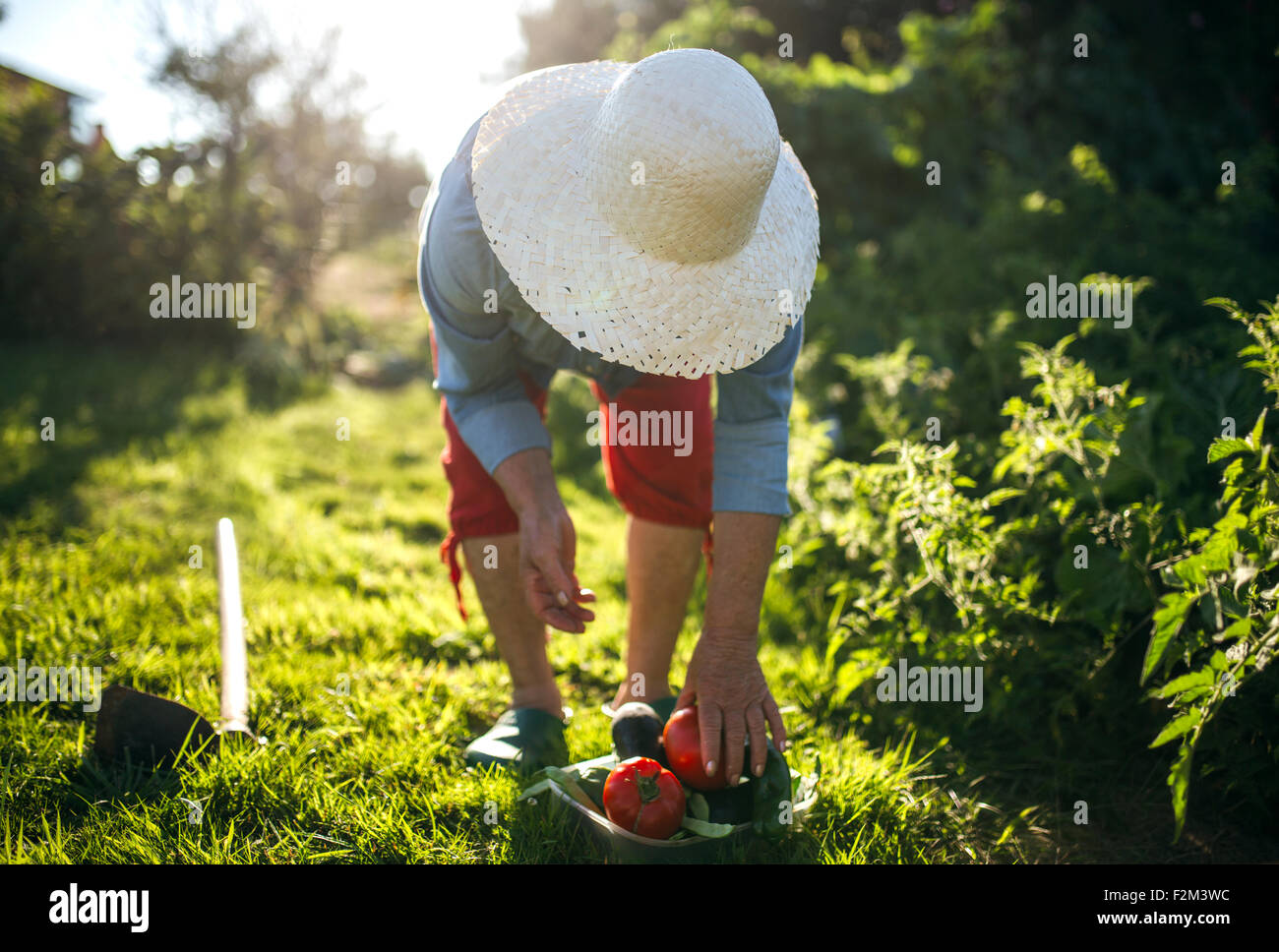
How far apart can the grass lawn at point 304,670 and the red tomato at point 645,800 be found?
157mm

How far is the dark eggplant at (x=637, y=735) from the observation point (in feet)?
6.50

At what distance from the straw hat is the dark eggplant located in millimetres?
840

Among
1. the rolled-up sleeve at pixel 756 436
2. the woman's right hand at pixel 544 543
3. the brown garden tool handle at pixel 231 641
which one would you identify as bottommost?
the brown garden tool handle at pixel 231 641

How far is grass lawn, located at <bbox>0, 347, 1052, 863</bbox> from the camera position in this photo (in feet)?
6.31

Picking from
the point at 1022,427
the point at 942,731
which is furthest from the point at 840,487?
the point at 942,731

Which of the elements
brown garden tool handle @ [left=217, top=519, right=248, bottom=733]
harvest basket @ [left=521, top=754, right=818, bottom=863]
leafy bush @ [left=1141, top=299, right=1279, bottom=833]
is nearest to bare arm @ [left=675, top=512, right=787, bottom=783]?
harvest basket @ [left=521, top=754, right=818, bottom=863]

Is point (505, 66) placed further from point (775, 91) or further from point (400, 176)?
point (775, 91)

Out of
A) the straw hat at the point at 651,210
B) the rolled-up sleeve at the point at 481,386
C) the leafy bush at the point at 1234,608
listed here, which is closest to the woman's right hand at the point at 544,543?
the rolled-up sleeve at the point at 481,386

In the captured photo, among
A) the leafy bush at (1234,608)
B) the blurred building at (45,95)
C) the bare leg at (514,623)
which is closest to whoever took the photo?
the leafy bush at (1234,608)

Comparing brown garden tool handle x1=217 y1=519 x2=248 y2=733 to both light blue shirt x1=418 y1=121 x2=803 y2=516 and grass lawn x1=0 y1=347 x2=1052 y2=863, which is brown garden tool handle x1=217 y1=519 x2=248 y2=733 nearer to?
grass lawn x1=0 y1=347 x2=1052 y2=863

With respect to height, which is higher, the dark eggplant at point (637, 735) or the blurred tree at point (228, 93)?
the blurred tree at point (228, 93)

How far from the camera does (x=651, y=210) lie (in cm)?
156

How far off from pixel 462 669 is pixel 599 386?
1064mm

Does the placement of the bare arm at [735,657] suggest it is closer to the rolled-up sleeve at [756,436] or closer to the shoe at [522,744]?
the rolled-up sleeve at [756,436]
